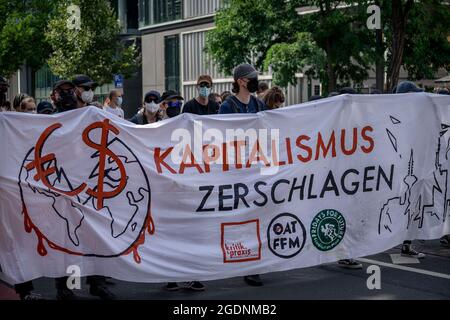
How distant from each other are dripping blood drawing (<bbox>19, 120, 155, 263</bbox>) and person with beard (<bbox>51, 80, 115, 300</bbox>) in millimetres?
508

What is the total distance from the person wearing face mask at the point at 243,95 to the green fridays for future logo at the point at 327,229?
1303mm

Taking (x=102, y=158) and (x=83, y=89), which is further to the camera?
(x=83, y=89)

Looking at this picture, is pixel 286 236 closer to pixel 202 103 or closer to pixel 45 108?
pixel 202 103

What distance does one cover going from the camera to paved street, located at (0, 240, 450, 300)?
7.22 metres

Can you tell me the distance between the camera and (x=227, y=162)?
23.7 feet

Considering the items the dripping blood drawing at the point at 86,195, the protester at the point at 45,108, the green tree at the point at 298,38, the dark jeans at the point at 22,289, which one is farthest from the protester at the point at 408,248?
the green tree at the point at 298,38

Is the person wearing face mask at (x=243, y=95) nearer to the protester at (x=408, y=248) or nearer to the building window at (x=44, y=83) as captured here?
the protester at (x=408, y=248)

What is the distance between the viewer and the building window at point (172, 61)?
46.4m

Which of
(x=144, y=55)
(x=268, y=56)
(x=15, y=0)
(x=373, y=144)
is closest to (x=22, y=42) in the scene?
(x=15, y=0)

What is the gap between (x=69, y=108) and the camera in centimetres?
741

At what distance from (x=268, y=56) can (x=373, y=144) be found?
16.7m

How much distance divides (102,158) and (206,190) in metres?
0.92

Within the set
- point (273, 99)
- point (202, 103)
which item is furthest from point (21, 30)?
point (273, 99)

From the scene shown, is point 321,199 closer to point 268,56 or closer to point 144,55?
point 268,56
